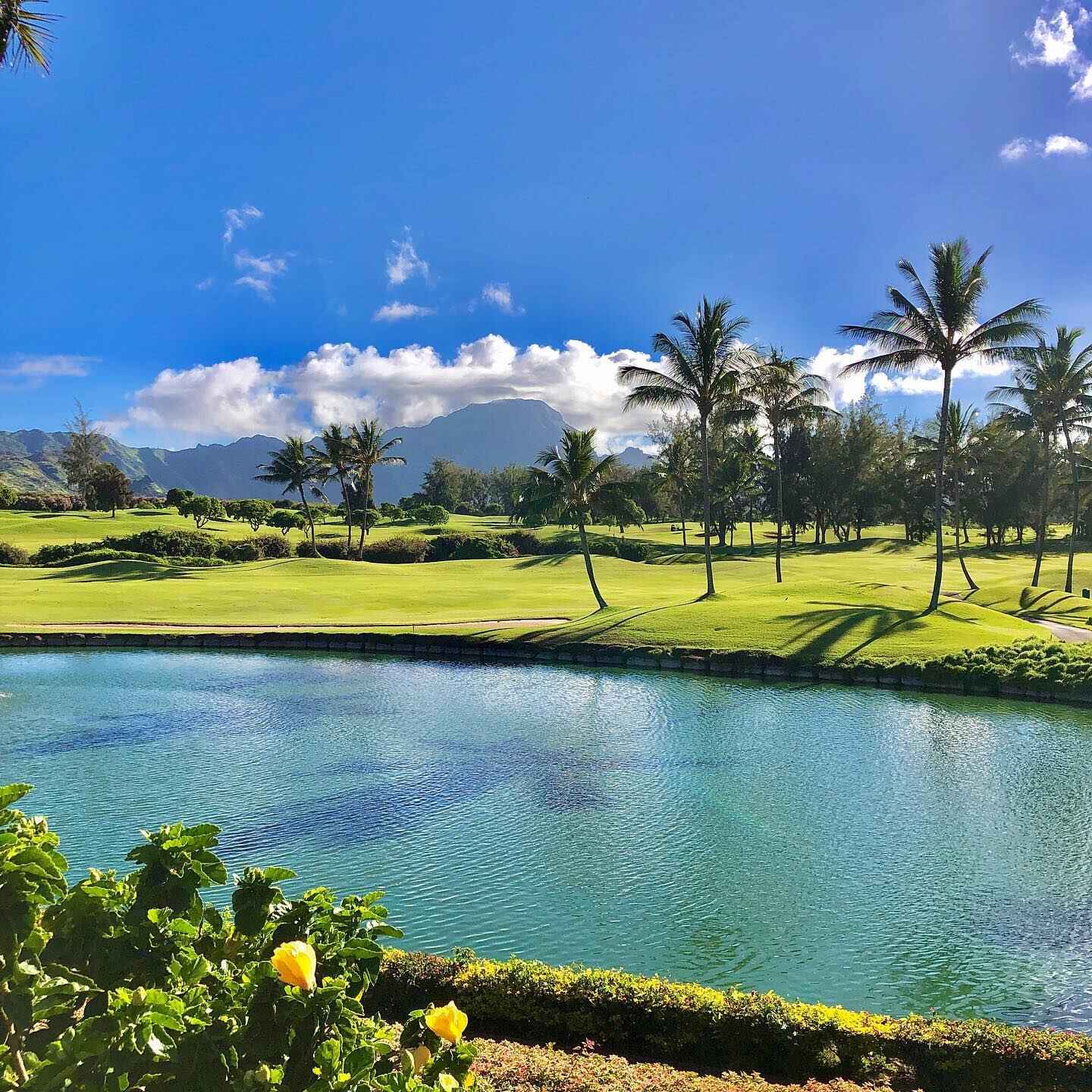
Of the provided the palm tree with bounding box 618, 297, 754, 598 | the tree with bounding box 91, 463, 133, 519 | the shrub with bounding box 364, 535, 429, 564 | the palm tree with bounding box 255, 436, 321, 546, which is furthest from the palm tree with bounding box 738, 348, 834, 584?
the tree with bounding box 91, 463, 133, 519

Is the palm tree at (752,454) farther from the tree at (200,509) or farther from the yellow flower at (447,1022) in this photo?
the yellow flower at (447,1022)

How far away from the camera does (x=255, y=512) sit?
8431 cm

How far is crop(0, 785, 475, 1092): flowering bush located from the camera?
3.10m

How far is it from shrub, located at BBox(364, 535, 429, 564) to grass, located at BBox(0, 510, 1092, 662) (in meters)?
7.32

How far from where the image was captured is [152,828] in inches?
571

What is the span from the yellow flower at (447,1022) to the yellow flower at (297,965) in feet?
1.59

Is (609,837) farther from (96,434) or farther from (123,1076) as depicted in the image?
(96,434)

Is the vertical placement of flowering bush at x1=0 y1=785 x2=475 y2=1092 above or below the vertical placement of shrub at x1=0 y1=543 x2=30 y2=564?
above

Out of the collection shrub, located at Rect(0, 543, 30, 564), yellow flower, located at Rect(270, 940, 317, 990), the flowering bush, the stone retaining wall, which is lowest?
the stone retaining wall

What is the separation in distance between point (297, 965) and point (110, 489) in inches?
4067

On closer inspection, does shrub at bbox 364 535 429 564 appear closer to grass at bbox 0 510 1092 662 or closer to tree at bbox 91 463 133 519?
grass at bbox 0 510 1092 662

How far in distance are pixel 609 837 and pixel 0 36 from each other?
57.4ft

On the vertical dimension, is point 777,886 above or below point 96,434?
below

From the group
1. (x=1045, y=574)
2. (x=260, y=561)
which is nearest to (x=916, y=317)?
(x=1045, y=574)
